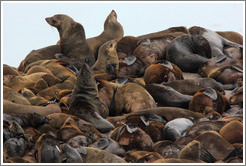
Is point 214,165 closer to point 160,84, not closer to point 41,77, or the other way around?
point 160,84

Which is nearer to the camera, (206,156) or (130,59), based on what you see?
(206,156)

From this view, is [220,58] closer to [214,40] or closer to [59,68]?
[214,40]

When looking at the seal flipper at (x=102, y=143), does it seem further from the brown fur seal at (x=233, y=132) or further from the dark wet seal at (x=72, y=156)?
the brown fur seal at (x=233, y=132)

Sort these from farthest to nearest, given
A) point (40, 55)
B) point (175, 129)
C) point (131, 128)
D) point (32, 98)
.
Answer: point (40, 55) → point (32, 98) → point (175, 129) → point (131, 128)

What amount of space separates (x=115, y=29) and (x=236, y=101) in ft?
19.9

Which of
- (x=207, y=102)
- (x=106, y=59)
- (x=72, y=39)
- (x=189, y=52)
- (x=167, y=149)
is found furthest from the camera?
(x=72, y=39)

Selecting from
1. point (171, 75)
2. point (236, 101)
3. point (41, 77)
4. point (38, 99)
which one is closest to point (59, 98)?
point (38, 99)

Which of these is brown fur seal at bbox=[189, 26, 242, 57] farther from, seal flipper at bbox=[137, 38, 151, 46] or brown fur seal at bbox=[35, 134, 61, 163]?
brown fur seal at bbox=[35, 134, 61, 163]

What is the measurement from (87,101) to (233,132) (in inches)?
114

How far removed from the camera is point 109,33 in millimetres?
16578

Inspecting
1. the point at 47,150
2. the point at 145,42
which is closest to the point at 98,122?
the point at 47,150

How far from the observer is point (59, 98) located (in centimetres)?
1092

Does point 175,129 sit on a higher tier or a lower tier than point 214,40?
higher

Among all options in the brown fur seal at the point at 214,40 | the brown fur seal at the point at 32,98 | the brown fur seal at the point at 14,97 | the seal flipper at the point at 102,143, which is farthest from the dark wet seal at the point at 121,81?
the seal flipper at the point at 102,143
